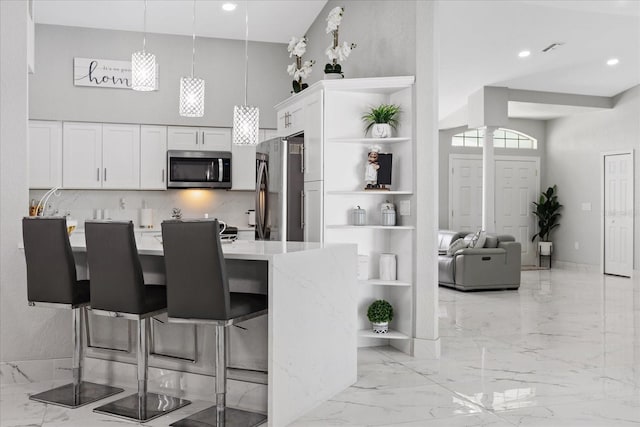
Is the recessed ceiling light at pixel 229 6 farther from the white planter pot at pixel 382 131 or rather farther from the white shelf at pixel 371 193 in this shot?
the white shelf at pixel 371 193

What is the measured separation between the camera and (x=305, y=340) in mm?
3248

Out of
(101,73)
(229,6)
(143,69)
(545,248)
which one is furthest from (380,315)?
(545,248)

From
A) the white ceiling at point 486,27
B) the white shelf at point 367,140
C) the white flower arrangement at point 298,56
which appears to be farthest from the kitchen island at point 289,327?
the white ceiling at point 486,27

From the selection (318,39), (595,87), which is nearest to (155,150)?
(318,39)

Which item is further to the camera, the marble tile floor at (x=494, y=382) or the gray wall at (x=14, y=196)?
the gray wall at (x=14, y=196)

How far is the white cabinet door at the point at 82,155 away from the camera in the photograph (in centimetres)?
665

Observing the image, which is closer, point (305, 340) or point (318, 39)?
point (305, 340)

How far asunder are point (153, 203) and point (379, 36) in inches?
141

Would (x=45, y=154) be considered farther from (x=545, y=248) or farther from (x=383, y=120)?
(x=545, y=248)

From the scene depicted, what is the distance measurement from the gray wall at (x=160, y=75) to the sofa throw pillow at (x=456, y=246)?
2.98 metres

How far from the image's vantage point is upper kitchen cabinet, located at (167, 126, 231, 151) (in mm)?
6969

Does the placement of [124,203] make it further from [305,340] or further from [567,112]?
[567,112]

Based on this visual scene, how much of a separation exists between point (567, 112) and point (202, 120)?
691 cm

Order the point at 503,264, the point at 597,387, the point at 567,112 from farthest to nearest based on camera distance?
the point at 567,112, the point at 503,264, the point at 597,387
